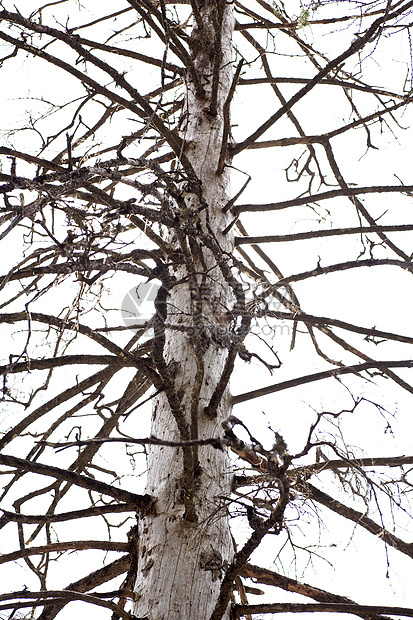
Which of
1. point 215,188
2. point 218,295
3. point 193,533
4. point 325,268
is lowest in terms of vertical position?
point 193,533

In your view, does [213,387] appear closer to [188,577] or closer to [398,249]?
[188,577]

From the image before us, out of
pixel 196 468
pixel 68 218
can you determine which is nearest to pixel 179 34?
pixel 68 218

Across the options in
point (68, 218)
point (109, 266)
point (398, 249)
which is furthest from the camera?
point (398, 249)

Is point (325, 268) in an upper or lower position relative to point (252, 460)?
upper

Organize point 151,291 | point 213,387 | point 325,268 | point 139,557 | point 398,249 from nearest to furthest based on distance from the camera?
point 139,557
point 213,387
point 325,268
point 151,291
point 398,249

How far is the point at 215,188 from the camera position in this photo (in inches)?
111

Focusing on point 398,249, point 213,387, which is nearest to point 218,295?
point 213,387

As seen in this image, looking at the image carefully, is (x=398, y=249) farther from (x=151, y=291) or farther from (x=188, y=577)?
(x=188, y=577)

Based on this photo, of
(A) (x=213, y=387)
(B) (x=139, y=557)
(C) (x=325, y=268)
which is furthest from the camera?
(C) (x=325, y=268)

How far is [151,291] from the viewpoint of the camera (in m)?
2.81

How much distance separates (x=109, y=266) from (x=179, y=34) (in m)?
2.49

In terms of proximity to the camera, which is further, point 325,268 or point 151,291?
point 151,291

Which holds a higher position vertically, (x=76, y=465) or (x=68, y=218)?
(x=68, y=218)

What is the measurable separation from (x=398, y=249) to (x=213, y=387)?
1.68 metres
